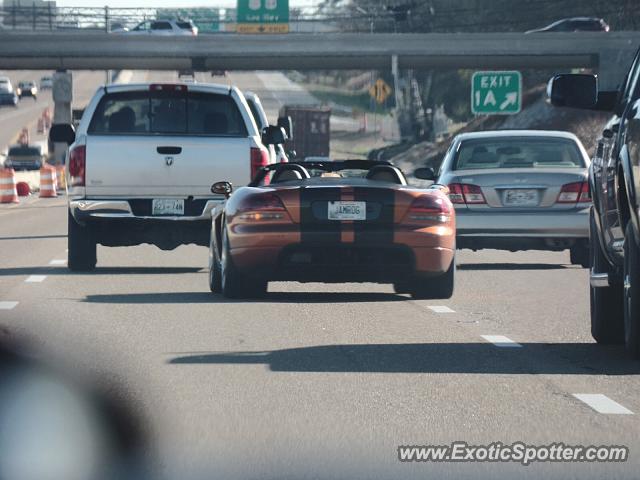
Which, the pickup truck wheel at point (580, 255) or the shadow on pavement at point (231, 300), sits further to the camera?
the pickup truck wheel at point (580, 255)

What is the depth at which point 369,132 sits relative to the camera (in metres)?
119

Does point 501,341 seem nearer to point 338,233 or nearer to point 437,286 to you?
point 338,233

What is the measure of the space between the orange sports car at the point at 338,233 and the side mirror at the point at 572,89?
3258 mm

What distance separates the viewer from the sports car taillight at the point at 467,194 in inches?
740

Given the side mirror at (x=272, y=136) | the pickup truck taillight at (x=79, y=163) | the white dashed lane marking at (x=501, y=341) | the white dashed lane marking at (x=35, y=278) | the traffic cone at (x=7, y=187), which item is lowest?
the traffic cone at (x=7, y=187)

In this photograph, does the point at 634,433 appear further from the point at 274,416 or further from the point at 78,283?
the point at 78,283

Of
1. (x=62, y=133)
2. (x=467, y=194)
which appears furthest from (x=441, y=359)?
(x=62, y=133)

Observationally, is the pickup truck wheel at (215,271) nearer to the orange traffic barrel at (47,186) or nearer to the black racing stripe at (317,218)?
the black racing stripe at (317,218)

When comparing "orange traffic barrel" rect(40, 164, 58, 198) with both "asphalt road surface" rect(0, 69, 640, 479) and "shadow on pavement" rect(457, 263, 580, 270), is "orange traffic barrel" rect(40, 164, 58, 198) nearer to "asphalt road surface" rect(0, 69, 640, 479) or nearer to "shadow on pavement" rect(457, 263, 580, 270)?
"shadow on pavement" rect(457, 263, 580, 270)

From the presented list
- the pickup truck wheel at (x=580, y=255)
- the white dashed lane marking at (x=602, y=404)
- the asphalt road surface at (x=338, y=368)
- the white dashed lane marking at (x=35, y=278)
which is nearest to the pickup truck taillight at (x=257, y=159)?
the asphalt road surface at (x=338, y=368)

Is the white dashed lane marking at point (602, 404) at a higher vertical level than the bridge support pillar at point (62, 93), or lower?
lower

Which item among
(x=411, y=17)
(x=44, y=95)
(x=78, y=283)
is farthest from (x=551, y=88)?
(x=44, y=95)

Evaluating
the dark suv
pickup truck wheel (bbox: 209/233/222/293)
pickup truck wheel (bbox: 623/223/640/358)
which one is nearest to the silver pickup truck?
pickup truck wheel (bbox: 209/233/222/293)

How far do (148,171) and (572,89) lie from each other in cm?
796
